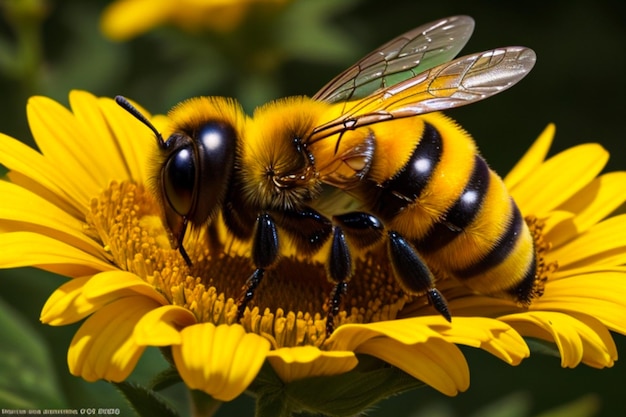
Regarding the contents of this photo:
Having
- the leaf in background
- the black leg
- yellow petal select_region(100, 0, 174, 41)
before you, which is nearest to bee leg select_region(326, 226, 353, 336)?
the black leg

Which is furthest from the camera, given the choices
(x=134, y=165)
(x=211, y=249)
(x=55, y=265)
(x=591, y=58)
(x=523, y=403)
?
(x=591, y=58)

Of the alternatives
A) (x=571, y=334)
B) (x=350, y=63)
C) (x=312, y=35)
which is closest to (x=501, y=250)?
(x=571, y=334)

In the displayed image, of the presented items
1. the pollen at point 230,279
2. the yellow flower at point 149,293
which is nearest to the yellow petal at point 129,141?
the yellow flower at point 149,293

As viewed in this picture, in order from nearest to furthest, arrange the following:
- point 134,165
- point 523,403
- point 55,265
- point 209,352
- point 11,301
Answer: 1. point 209,352
2. point 55,265
3. point 134,165
4. point 523,403
5. point 11,301

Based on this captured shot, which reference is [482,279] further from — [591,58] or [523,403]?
[591,58]

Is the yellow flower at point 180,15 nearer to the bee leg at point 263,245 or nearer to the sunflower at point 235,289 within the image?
the sunflower at point 235,289

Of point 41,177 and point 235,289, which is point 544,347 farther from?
point 41,177

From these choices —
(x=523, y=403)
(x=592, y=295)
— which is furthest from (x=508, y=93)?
(x=592, y=295)
